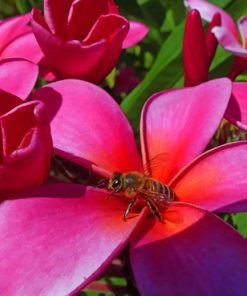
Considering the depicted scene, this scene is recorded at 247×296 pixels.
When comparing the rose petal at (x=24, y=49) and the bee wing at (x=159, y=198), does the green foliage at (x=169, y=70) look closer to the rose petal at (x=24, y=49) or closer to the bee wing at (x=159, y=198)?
the rose petal at (x=24, y=49)

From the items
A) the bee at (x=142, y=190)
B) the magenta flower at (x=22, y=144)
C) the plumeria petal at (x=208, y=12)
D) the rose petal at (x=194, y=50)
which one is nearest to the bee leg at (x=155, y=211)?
the bee at (x=142, y=190)

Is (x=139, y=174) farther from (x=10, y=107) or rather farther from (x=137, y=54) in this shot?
(x=137, y=54)

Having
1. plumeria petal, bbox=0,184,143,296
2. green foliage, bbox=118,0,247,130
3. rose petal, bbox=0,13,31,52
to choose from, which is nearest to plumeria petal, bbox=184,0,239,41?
green foliage, bbox=118,0,247,130

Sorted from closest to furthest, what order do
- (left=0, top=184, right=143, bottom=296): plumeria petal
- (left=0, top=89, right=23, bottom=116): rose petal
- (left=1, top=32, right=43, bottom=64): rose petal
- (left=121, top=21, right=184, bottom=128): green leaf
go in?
(left=0, top=184, right=143, bottom=296): plumeria petal < (left=0, top=89, right=23, bottom=116): rose petal < (left=1, top=32, right=43, bottom=64): rose petal < (left=121, top=21, right=184, bottom=128): green leaf

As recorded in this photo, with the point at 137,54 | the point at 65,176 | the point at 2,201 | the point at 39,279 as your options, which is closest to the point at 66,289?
the point at 39,279

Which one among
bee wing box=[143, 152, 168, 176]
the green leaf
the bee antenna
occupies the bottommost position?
the green leaf

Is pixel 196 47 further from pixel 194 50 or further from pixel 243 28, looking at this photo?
pixel 243 28

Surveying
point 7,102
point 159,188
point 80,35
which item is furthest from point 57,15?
point 159,188

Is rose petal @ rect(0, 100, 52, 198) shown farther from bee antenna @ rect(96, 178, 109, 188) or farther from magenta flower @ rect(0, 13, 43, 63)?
magenta flower @ rect(0, 13, 43, 63)
